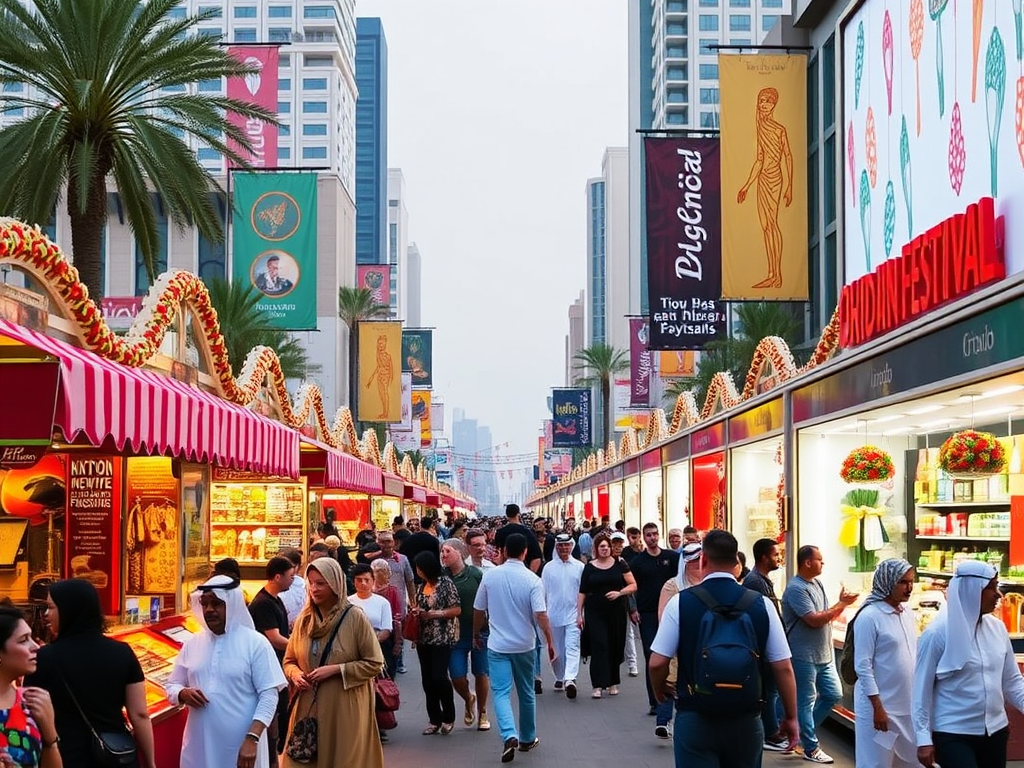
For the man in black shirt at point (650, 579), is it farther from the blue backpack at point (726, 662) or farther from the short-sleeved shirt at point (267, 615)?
the blue backpack at point (726, 662)

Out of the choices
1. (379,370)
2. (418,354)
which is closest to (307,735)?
(379,370)

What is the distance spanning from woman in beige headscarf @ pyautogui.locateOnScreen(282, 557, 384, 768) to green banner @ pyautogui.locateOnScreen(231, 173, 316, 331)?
48.0ft

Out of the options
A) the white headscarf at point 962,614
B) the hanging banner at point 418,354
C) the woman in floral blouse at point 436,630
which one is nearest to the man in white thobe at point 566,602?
the woman in floral blouse at point 436,630

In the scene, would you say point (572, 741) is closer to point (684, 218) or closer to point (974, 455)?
point (974, 455)

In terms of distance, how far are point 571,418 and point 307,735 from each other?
68.8m

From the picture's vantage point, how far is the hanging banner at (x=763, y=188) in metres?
18.9

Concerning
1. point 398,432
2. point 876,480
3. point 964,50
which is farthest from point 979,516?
point 398,432

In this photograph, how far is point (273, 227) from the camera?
866 inches

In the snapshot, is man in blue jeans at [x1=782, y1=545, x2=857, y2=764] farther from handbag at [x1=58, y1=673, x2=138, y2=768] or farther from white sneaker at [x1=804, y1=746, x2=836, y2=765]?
handbag at [x1=58, y1=673, x2=138, y2=768]

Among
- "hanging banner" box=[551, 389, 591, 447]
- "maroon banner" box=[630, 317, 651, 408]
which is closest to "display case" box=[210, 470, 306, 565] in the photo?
"maroon banner" box=[630, 317, 651, 408]

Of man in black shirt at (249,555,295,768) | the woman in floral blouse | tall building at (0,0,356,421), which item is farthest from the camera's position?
tall building at (0,0,356,421)

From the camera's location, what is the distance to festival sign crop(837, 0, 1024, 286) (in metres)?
11.0

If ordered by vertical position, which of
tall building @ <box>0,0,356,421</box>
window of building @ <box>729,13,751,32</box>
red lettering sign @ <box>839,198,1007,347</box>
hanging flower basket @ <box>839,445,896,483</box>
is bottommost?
hanging flower basket @ <box>839,445,896,483</box>

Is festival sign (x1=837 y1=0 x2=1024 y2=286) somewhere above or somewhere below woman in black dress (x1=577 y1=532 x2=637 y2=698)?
above
